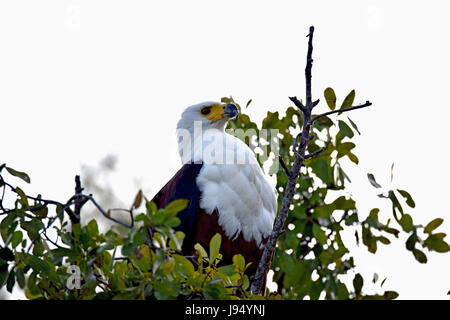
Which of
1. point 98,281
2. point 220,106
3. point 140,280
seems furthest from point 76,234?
point 220,106

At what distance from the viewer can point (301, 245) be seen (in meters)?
4.06

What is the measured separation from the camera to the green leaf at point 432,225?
136 inches

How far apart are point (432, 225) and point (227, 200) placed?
A: 1.48 metres

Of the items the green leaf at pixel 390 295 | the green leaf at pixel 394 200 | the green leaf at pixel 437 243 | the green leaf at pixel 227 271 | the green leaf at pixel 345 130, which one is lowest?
the green leaf at pixel 390 295

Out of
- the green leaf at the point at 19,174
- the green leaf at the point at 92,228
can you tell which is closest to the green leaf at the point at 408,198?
the green leaf at the point at 92,228

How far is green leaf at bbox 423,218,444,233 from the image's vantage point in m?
3.46

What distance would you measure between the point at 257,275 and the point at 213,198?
1161 mm

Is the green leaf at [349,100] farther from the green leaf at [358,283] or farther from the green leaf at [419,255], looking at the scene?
the green leaf at [358,283]

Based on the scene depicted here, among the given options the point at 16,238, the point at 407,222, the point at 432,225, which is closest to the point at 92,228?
the point at 16,238

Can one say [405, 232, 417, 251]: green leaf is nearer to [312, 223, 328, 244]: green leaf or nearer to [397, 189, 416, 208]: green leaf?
[397, 189, 416, 208]: green leaf

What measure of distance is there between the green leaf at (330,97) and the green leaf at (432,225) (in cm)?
75

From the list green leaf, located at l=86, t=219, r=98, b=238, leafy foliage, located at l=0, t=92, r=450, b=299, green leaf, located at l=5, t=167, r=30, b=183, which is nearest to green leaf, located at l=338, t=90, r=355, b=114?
leafy foliage, located at l=0, t=92, r=450, b=299

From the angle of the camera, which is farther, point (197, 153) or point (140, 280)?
point (197, 153)
